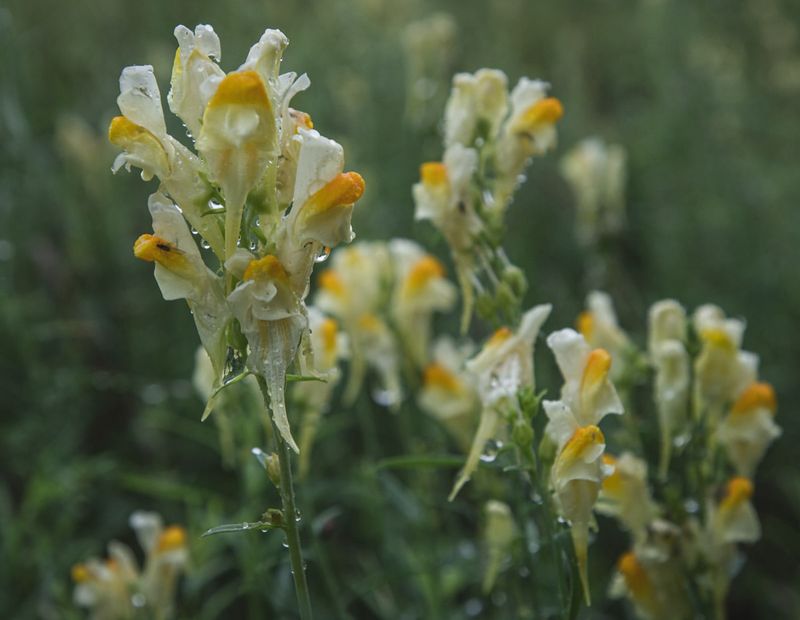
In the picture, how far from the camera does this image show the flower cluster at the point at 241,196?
118cm

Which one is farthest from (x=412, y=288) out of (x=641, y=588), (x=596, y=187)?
(x=596, y=187)

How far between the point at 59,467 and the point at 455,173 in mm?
1590

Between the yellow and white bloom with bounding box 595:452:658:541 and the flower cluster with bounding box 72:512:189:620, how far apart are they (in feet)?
3.01

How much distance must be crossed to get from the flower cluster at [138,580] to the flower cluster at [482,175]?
2.81 ft

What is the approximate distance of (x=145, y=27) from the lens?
632 centimetres

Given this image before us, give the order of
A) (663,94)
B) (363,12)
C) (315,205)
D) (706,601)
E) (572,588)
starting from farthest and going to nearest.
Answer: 1. (363,12)
2. (663,94)
3. (706,601)
4. (572,588)
5. (315,205)

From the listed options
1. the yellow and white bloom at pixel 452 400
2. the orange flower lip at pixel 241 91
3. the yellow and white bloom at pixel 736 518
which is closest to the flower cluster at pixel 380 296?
the yellow and white bloom at pixel 452 400

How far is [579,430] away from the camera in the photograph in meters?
1.43

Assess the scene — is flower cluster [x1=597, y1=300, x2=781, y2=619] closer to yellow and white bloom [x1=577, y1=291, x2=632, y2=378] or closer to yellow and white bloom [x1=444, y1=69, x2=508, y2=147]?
yellow and white bloom [x1=577, y1=291, x2=632, y2=378]

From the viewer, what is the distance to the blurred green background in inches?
96.4

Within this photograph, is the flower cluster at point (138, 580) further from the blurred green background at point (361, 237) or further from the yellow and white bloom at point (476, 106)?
the yellow and white bloom at point (476, 106)

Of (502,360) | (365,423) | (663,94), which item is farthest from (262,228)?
(663,94)

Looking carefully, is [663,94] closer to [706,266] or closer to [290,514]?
[706,266]

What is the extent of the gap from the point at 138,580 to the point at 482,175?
3.81ft
